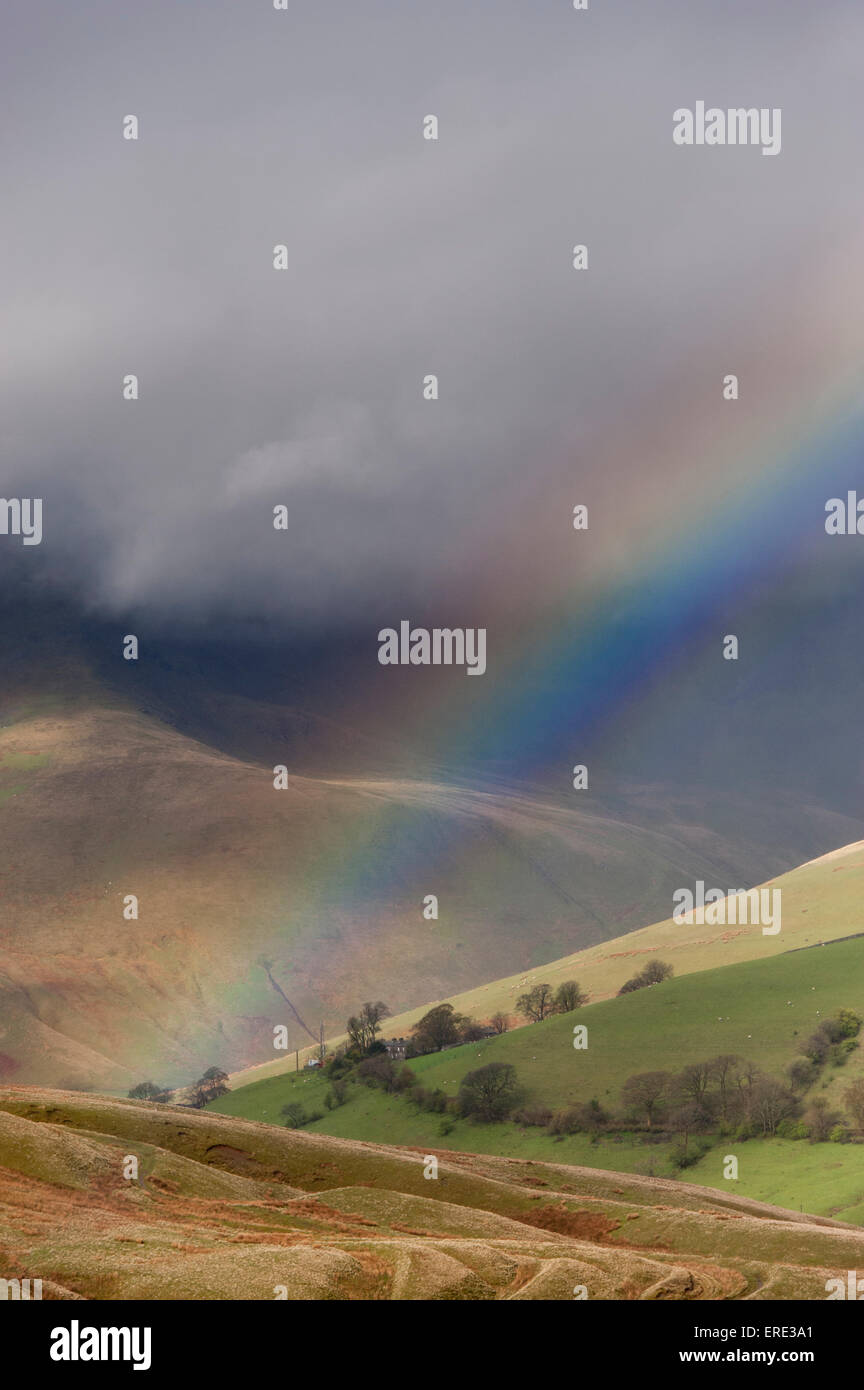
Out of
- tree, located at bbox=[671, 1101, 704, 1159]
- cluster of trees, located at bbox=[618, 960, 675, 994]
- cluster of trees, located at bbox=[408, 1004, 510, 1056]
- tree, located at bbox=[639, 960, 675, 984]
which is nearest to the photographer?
tree, located at bbox=[671, 1101, 704, 1159]

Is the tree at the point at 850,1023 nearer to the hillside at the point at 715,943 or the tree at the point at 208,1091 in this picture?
the hillside at the point at 715,943

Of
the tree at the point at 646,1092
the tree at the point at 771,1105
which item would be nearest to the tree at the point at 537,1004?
the tree at the point at 646,1092

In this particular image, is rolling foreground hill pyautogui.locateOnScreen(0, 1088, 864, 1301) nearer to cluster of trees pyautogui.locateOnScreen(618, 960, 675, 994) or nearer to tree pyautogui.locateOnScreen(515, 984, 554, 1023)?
cluster of trees pyautogui.locateOnScreen(618, 960, 675, 994)

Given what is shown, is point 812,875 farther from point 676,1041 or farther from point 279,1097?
point 279,1097

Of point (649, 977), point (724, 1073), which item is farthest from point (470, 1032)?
point (724, 1073)

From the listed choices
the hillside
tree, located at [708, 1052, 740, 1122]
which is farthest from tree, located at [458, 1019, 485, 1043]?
tree, located at [708, 1052, 740, 1122]

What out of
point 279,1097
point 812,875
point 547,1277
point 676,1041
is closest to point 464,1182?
point 547,1277
